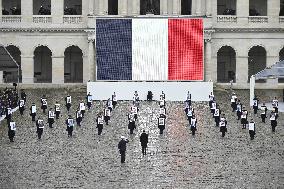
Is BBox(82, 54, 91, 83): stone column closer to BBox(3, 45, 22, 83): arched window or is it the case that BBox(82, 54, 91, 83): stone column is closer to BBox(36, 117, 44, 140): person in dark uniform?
BBox(3, 45, 22, 83): arched window

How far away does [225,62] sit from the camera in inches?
3551

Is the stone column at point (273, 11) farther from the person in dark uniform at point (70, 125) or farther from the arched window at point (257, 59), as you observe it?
the person in dark uniform at point (70, 125)

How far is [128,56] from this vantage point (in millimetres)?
76125

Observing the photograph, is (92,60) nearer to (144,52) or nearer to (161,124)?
(144,52)

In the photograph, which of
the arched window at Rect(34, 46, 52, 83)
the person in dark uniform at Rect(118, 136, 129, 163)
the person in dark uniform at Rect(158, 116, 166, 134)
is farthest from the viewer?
the arched window at Rect(34, 46, 52, 83)

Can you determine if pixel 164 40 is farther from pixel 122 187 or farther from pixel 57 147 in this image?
pixel 122 187

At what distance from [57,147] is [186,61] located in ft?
97.4

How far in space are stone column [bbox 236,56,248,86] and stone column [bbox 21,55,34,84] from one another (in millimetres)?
21128

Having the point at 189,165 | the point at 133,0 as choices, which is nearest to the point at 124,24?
the point at 133,0

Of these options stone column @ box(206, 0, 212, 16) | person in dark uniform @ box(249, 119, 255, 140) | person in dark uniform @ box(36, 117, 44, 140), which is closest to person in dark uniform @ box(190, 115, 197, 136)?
person in dark uniform @ box(249, 119, 255, 140)

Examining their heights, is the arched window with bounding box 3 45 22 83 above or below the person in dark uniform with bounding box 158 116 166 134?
above

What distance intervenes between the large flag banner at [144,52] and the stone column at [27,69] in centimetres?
1180

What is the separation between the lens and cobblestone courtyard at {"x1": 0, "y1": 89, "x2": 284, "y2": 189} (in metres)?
40.2

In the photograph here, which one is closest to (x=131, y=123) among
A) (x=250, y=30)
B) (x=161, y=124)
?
(x=161, y=124)
